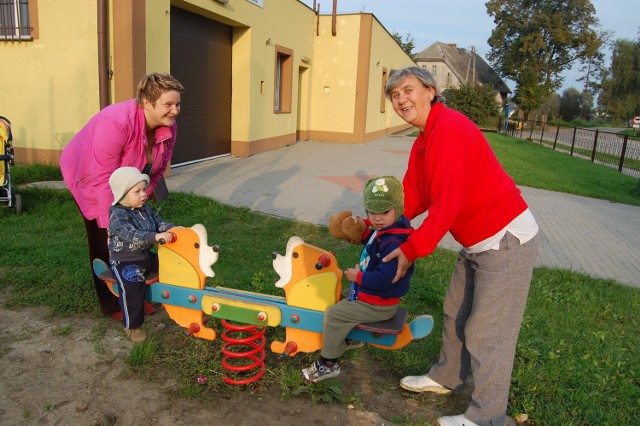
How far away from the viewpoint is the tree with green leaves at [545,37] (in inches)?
2020

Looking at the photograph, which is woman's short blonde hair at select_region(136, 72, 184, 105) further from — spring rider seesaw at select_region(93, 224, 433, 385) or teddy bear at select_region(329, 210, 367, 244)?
teddy bear at select_region(329, 210, 367, 244)

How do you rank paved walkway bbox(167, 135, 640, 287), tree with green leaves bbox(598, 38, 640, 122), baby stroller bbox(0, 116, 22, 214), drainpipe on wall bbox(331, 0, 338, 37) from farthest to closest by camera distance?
tree with green leaves bbox(598, 38, 640, 122) < drainpipe on wall bbox(331, 0, 338, 37) < paved walkway bbox(167, 135, 640, 287) < baby stroller bbox(0, 116, 22, 214)

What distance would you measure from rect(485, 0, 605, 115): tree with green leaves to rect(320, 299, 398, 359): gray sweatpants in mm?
51857

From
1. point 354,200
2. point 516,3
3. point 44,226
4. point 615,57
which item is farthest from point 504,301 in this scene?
point 615,57

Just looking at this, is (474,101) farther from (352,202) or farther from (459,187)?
(459,187)

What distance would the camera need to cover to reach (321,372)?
2947mm

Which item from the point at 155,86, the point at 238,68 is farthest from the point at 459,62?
the point at 155,86

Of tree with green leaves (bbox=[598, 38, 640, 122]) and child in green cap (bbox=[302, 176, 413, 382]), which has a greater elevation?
tree with green leaves (bbox=[598, 38, 640, 122])

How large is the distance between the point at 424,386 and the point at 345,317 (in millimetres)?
732

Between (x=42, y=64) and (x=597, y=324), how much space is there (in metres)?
8.74

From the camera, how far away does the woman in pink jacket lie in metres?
3.08

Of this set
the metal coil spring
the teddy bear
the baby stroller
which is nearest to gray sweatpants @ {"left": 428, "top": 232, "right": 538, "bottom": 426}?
the teddy bear

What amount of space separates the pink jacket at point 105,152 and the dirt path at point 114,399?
0.86m

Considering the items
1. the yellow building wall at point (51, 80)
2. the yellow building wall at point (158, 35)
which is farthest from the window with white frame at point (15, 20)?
the yellow building wall at point (158, 35)
